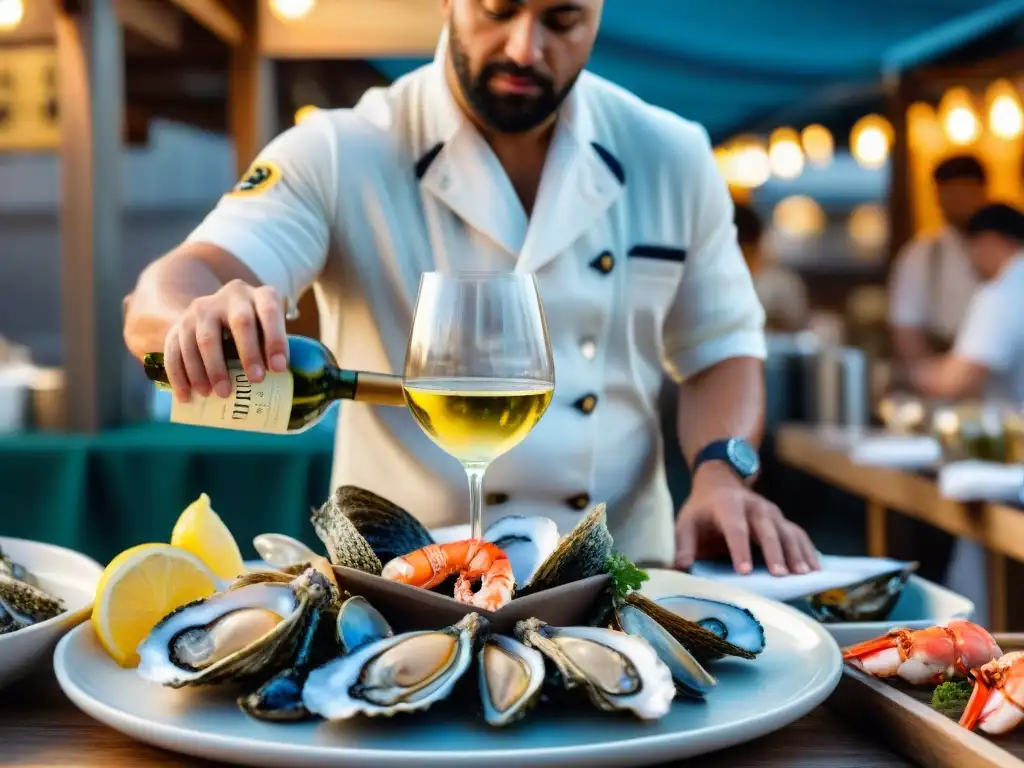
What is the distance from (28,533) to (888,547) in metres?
2.63

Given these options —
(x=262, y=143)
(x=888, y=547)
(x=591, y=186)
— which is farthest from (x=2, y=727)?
(x=262, y=143)

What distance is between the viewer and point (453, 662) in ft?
2.15

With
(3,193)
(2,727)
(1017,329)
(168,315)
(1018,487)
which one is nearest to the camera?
(2,727)

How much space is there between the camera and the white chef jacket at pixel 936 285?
4973mm

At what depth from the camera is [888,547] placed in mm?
3633

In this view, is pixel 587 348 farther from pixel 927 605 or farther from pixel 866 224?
pixel 866 224

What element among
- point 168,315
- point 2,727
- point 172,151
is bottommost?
point 2,727

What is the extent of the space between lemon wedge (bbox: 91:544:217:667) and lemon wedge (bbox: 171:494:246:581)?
3.5 inches

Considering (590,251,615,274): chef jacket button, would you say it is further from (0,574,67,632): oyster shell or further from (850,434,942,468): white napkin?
(850,434,942,468): white napkin

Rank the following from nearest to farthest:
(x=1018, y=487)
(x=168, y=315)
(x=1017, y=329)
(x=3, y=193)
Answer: (x=168, y=315)
(x=1018, y=487)
(x=1017, y=329)
(x=3, y=193)

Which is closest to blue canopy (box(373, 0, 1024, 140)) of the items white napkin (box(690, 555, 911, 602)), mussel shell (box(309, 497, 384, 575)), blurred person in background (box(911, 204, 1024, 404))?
blurred person in background (box(911, 204, 1024, 404))

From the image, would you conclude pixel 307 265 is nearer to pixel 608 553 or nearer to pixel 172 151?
pixel 608 553

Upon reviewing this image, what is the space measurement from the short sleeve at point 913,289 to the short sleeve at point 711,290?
12.1 ft

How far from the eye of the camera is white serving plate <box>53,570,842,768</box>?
606mm
